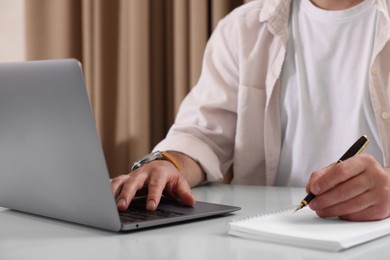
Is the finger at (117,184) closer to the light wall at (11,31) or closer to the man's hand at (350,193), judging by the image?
the man's hand at (350,193)

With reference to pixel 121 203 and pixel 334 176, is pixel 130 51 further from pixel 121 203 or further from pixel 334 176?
pixel 334 176

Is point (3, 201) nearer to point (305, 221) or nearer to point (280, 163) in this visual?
point (305, 221)

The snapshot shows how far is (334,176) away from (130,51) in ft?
4.66

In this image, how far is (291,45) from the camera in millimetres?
1530

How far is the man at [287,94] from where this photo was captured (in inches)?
55.2

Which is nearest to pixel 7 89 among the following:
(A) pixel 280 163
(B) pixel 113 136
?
(A) pixel 280 163

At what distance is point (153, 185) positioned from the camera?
0.93 m

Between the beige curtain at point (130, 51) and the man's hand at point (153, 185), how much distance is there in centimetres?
100

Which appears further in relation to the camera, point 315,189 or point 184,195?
point 184,195

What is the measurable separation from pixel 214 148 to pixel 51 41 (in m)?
1.00

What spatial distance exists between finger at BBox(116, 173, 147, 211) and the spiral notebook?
18 centimetres

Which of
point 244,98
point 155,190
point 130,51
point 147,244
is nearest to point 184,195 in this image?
point 155,190

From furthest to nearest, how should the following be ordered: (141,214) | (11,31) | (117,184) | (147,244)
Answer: (11,31) < (117,184) < (141,214) < (147,244)

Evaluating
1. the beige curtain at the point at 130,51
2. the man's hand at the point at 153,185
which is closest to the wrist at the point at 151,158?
the man's hand at the point at 153,185
